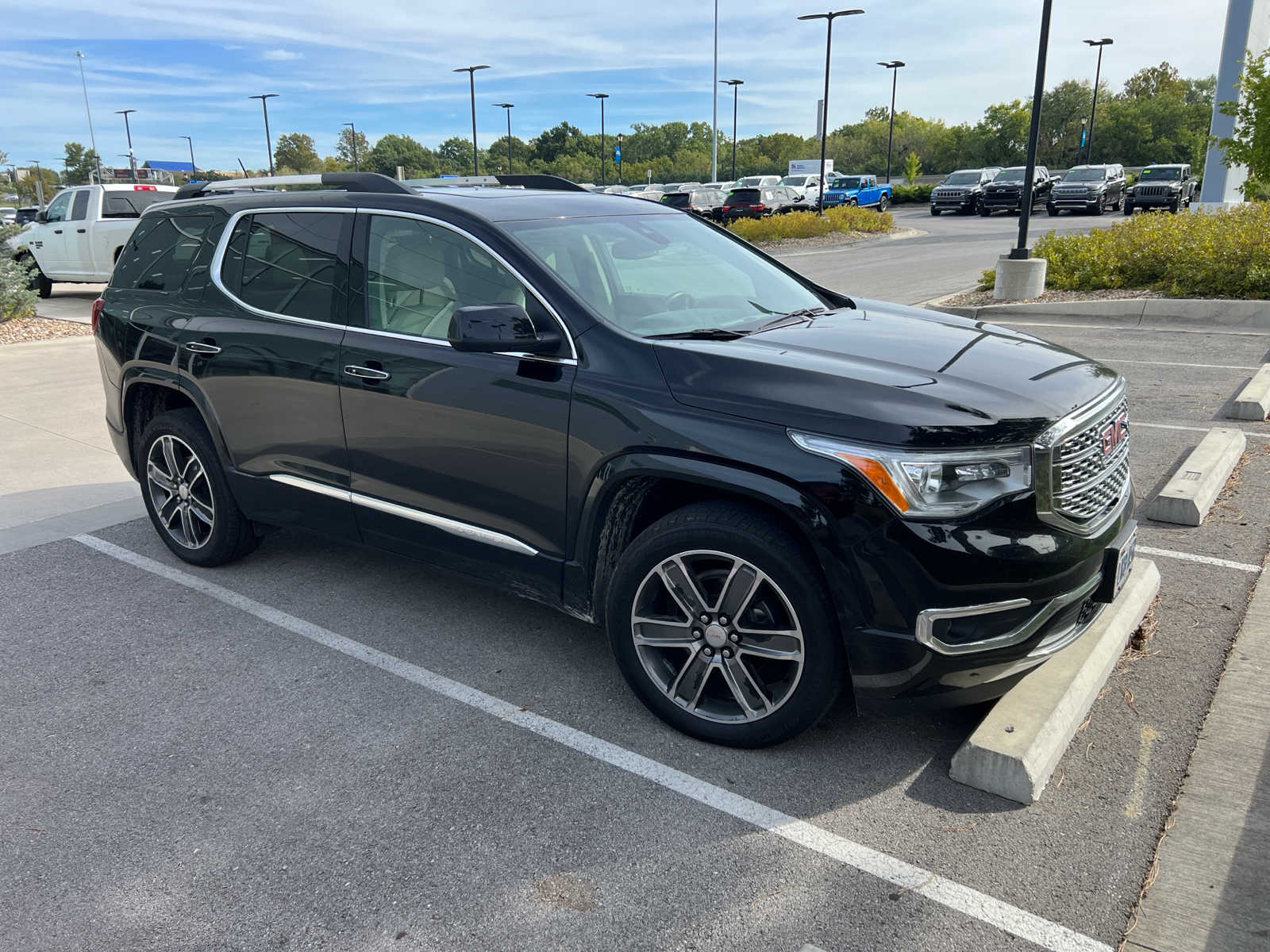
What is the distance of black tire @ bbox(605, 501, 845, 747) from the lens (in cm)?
304

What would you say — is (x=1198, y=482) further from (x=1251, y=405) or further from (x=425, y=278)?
(x=425, y=278)

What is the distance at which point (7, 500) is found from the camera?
20.8 feet

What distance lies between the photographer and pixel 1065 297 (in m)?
13.9

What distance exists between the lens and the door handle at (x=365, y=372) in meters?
4.00

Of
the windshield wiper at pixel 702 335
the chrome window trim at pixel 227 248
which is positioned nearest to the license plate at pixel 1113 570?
the windshield wiper at pixel 702 335

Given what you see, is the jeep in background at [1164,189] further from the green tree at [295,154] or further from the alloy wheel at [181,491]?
the green tree at [295,154]

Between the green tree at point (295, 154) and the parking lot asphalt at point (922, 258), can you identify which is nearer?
the parking lot asphalt at point (922, 258)

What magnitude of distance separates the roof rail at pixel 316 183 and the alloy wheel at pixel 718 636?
2.09 metres

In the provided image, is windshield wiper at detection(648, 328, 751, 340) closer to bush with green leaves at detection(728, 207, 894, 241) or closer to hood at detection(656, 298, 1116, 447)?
hood at detection(656, 298, 1116, 447)

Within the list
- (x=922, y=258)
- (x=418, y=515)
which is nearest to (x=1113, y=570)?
(x=418, y=515)

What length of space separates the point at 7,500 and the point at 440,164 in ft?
374

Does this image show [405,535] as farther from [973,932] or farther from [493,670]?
[973,932]

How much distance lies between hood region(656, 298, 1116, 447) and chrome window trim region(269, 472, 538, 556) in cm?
95

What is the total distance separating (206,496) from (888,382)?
143 inches
